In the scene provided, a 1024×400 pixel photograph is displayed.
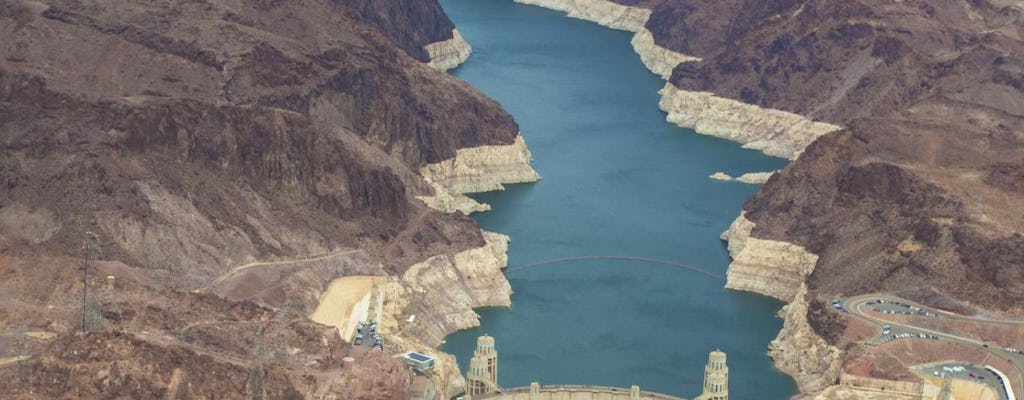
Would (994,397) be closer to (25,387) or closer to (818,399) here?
(818,399)

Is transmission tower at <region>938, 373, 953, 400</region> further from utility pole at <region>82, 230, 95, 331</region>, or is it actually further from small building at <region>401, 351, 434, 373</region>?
utility pole at <region>82, 230, 95, 331</region>

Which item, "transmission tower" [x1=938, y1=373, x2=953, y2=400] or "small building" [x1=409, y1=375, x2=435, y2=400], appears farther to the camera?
"transmission tower" [x1=938, y1=373, x2=953, y2=400]

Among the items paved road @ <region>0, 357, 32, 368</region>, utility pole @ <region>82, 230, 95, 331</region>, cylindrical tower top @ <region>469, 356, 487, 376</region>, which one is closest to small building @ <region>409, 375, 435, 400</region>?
cylindrical tower top @ <region>469, 356, 487, 376</region>

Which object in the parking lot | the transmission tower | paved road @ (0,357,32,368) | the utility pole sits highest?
the utility pole

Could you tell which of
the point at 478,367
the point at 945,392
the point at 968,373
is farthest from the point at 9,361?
the point at 968,373

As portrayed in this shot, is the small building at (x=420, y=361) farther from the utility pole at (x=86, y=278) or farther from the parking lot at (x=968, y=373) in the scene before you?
the parking lot at (x=968, y=373)

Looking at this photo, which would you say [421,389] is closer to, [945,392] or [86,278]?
[86,278]

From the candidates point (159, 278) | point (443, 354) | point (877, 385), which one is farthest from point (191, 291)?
point (877, 385)

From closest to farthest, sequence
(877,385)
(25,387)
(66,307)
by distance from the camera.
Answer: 1. (25,387)
2. (66,307)
3. (877,385)

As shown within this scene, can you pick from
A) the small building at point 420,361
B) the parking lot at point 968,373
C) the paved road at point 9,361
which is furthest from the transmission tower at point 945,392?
the paved road at point 9,361
